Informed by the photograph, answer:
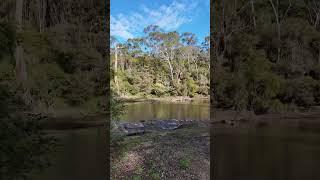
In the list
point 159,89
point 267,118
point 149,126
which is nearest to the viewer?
point 149,126

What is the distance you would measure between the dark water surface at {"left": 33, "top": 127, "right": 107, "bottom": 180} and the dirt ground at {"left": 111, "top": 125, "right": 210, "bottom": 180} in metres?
0.36

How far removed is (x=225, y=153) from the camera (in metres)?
4.98

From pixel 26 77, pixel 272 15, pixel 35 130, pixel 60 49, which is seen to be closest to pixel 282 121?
pixel 272 15

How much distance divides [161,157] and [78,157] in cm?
110

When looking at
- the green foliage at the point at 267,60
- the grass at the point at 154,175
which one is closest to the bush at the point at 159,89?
the grass at the point at 154,175

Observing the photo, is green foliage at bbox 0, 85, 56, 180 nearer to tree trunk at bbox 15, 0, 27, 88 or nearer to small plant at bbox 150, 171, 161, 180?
small plant at bbox 150, 171, 161, 180

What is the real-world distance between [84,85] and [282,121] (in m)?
3.78

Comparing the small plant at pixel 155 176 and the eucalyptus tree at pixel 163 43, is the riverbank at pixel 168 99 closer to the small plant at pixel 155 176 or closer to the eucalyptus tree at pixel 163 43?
the eucalyptus tree at pixel 163 43

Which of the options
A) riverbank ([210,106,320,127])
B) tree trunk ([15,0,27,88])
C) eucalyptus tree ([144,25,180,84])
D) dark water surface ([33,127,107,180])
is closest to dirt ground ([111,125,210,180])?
dark water surface ([33,127,107,180])

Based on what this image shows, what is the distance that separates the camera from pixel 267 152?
17.0ft

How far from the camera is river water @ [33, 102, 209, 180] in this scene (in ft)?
12.9

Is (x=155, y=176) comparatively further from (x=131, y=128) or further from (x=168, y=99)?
(x=168, y=99)

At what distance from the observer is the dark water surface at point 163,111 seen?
3.92 m

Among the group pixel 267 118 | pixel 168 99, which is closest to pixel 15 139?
pixel 168 99
